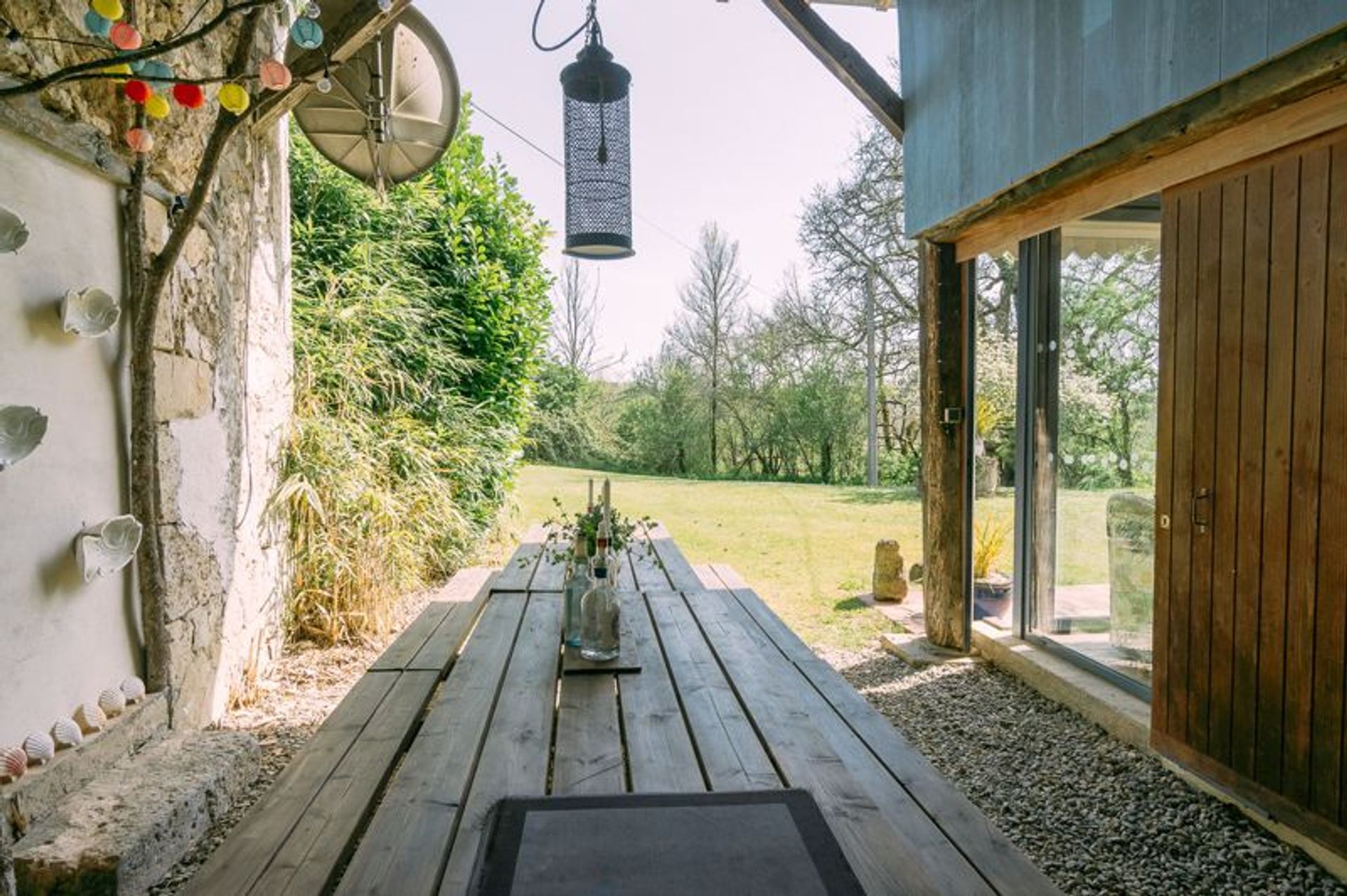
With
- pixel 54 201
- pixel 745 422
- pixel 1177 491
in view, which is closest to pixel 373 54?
pixel 54 201

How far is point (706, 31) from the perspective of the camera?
348 inches

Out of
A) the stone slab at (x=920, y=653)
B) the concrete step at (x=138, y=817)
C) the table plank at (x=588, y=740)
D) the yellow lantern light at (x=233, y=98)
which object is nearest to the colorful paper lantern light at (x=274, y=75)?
the yellow lantern light at (x=233, y=98)

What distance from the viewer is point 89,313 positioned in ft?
6.58

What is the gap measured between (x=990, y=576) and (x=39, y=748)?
3.89 metres

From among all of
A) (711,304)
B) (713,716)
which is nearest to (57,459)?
(713,716)

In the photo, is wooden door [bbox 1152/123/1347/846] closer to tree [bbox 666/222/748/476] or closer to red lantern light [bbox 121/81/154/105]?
red lantern light [bbox 121/81/154/105]

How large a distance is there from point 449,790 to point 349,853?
175mm

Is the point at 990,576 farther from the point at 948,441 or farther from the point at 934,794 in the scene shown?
the point at 934,794

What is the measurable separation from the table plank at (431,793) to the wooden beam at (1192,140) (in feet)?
7.65

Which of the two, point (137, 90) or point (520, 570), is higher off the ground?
point (137, 90)

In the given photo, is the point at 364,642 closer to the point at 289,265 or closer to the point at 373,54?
the point at 289,265

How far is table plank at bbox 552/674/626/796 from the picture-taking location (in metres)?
1.19

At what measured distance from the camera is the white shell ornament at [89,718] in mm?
1936

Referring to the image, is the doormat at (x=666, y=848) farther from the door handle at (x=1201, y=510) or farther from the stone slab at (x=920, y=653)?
the stone slab at (x=920, y=653)
